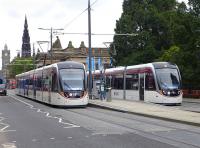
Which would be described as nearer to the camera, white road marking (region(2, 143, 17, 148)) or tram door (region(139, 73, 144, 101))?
white road marking (region(2, 143, 17, 148))

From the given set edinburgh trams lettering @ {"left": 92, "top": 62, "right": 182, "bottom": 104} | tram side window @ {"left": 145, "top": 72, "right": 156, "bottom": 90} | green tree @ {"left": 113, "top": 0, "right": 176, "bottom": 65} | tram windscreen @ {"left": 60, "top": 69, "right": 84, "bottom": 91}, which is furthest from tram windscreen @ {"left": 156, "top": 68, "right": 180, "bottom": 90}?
green tree @ {"left": 113, "top": 0, "right": 176, "bottom": 65}

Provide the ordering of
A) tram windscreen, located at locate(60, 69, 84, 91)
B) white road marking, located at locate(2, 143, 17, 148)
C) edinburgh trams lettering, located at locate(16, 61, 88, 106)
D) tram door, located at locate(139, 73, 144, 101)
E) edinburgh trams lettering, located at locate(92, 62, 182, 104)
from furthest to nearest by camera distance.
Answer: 1. tram door, located at locate(139, 73, 144, 101)
2. edinburgh trams lettering, located at locate(92, 62, 182, 104)
3. tram windscreen, located at locate(60, 69, 84, 91)
4. edinburgh trams lettering, located at locate(16, 61, 88, 106)
5. white road marking, located at locate(2, 143, 17, 148)

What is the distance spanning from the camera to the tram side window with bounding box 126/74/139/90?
39306 mm

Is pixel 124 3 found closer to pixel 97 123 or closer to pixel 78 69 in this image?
pixel 78 69

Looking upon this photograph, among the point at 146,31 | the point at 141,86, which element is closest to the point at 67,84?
the point at 141,86

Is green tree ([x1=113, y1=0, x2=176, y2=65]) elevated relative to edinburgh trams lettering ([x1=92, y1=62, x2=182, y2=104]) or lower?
elevated

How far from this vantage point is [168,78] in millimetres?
35812

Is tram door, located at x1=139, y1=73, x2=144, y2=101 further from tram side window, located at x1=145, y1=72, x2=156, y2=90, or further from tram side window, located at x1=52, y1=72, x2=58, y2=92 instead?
tram side window, located at x1=52, y1=72, x2=58, y2=92

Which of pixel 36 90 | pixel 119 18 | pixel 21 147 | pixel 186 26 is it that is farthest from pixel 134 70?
pixel 119 18

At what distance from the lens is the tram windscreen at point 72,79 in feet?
108

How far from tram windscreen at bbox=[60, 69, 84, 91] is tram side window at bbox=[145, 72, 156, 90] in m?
5.39

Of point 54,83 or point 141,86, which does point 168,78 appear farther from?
point 54,83

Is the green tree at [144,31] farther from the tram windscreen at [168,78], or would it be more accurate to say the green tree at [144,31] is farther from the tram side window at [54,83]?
the tram side window at [54,83]

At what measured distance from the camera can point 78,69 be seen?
111 feet
